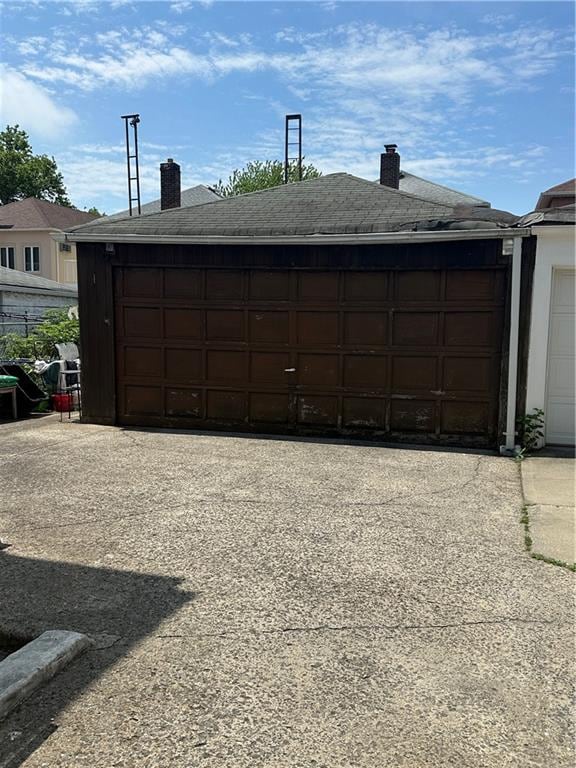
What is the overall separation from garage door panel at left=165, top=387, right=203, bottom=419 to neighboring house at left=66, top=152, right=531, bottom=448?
0.02 m


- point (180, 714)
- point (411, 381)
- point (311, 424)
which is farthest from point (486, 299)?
point (180, 714)

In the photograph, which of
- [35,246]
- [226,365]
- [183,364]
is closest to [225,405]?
[226,365]

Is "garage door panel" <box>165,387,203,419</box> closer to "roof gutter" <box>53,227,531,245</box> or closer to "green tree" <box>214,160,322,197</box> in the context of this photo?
"roof gutter" <box>53,227,531,245</box>

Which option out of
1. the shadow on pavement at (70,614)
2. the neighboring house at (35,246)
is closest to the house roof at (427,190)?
the neighboring house at (35,246)

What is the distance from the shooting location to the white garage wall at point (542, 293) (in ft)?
22.8

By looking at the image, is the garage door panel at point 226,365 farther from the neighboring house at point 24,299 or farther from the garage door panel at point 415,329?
the neighboring house at point 24,299

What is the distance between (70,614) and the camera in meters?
3.20

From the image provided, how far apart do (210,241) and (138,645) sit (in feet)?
19.7

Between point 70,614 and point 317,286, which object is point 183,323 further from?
point 70,614

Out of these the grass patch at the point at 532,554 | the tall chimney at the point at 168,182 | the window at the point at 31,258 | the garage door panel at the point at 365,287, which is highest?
the tall chimney at the point at 168,182

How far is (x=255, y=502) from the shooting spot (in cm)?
521

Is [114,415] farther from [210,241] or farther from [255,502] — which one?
[255,502]

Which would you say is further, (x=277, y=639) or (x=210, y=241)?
(x=210, y=241)

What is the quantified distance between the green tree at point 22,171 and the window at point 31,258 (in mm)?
16396
